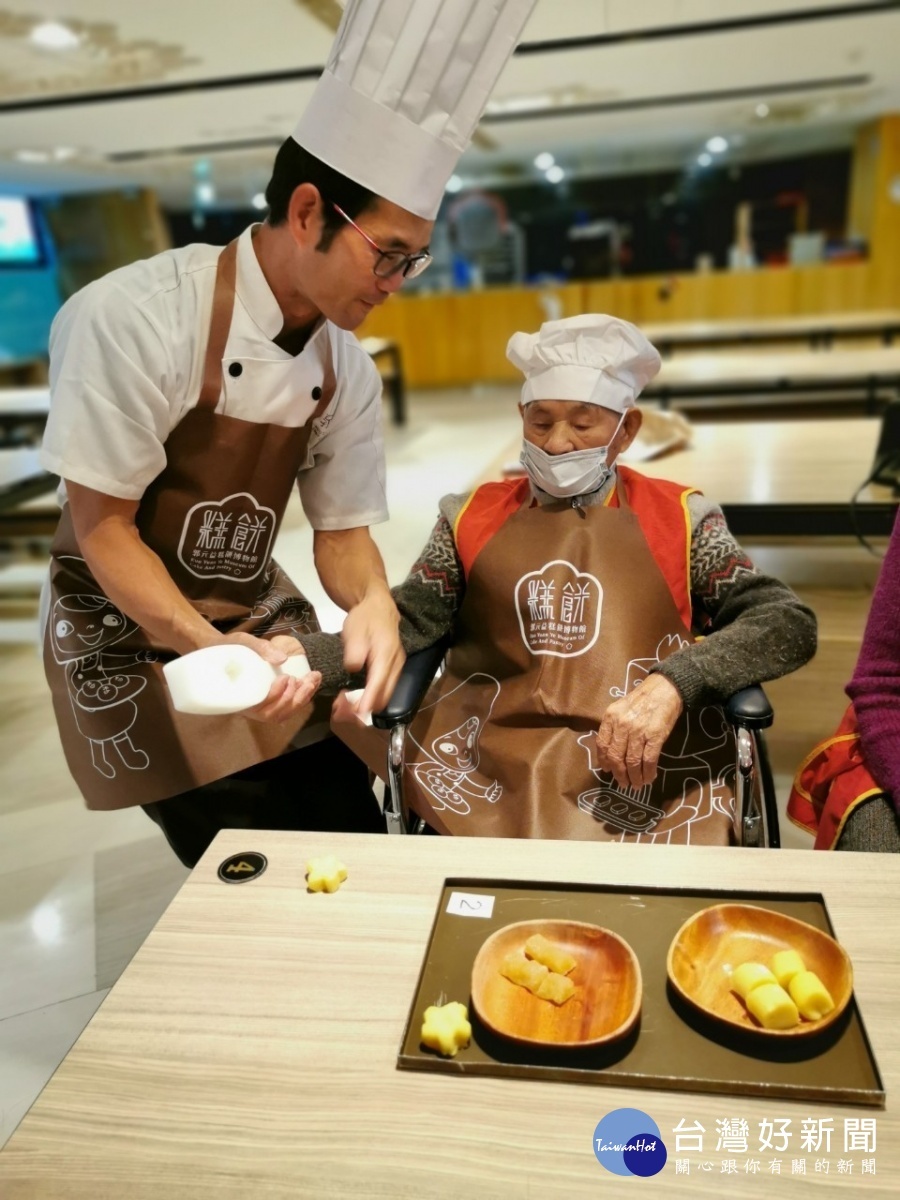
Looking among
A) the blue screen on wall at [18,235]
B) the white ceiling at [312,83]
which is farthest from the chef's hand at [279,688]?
the blue screen on wall at [18,235]

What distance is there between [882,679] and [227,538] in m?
1.14

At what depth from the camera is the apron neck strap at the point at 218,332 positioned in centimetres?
139

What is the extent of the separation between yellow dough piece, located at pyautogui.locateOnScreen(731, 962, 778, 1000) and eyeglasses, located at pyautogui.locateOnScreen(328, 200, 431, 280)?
1.03 metres

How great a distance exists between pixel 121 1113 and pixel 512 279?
11.2 meters

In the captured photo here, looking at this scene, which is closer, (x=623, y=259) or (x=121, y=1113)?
(x=121, y=1113)

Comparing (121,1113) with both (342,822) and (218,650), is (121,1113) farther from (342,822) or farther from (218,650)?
(342,822)

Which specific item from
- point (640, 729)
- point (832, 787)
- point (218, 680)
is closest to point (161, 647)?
point (218, 680)

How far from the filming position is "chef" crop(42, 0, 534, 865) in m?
1.26

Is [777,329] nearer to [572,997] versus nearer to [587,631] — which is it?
[587,631]

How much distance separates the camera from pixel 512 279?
1105cm

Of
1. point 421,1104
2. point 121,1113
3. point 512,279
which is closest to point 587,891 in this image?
point 421,1104

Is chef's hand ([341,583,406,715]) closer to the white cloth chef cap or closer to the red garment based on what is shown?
the white cloth chef cap

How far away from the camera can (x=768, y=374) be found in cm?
452

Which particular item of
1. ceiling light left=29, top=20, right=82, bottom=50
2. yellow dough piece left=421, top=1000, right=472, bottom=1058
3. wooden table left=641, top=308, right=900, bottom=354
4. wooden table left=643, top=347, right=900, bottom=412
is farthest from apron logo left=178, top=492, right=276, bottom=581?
wooden table left=641, top=308, right=900, bottom=354
